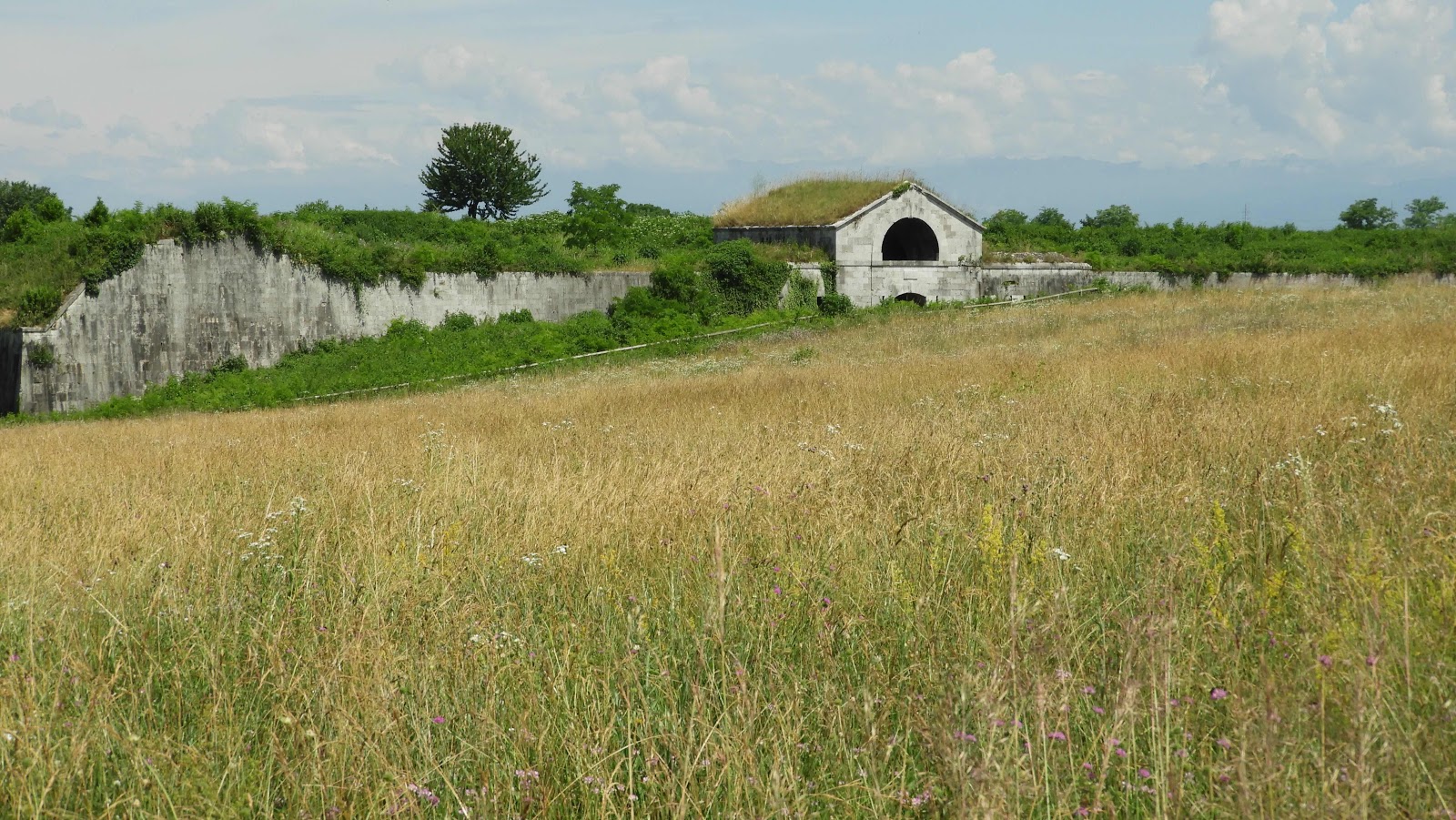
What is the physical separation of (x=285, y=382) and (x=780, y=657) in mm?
23146

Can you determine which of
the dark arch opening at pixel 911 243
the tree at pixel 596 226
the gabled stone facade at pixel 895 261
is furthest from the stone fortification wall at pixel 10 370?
the dark arch opening at pixel 911 243

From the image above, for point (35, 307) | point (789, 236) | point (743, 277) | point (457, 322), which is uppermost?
point (789, 236)

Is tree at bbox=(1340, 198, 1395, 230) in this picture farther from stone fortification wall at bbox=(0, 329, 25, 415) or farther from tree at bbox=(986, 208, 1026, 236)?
stone fortification wall at bbox=(0, 329, 25, 415)

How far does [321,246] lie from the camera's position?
86.4 feet

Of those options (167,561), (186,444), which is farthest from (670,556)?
(186,444)

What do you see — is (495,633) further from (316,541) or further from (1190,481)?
(1190,481)

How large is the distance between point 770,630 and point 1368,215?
172 feet

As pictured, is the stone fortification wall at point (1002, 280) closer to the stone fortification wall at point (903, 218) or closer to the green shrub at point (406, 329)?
the stone fortification wall at point (903, 218)

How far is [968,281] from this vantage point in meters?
32.9

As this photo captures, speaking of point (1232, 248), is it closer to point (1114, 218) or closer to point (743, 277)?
point (1114, 218)

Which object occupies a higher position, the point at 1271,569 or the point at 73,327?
the point at 73,327

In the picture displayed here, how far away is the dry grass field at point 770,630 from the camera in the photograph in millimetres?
2662

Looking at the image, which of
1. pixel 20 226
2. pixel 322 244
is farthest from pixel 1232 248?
pixel 20 226

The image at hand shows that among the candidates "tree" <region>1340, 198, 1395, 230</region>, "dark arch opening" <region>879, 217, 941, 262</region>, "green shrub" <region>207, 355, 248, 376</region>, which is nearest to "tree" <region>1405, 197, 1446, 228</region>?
"tree" <region>1340, 198, 1395, 230</region>
